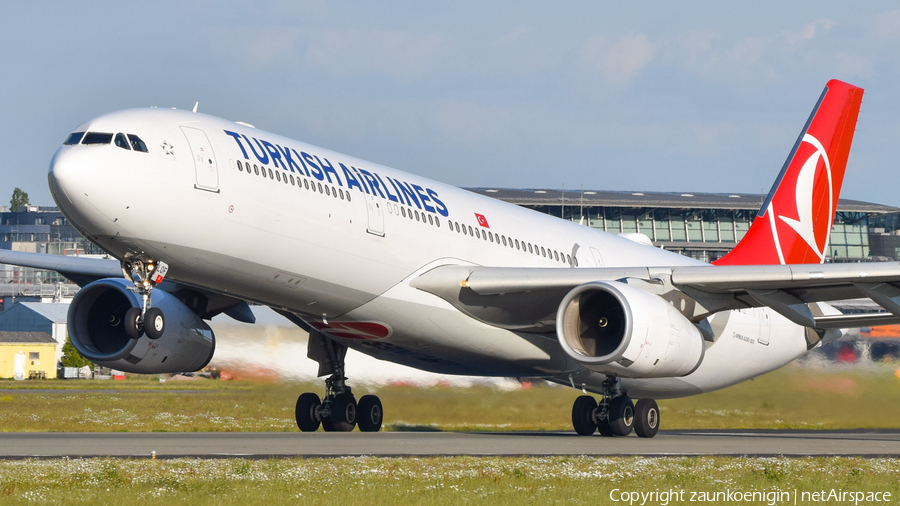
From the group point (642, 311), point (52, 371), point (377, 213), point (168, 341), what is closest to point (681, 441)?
point (642, 311)

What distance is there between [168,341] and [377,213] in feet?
18.0

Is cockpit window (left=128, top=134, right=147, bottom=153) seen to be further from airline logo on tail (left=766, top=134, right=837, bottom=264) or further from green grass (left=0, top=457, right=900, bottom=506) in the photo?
A: airline logo on tail (left=766, top=134, right=837, bottom=264)

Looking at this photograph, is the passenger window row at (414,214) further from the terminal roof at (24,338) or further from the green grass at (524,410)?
the terminal roof at (24,338)

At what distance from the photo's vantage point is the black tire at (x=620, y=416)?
21.6m

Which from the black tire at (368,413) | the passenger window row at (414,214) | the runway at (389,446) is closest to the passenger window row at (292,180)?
the passenger window row at (414,214)

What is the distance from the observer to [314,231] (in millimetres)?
17719

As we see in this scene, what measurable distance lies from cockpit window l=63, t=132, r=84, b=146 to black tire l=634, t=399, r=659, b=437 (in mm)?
12205

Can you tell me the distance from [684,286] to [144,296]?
31.4 ft

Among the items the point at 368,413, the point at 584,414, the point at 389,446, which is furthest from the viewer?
the point at 368,413

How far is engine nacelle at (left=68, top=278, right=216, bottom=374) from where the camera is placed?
21.2m

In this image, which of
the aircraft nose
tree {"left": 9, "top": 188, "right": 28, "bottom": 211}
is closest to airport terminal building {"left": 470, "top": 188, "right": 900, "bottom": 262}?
the aircraft nose

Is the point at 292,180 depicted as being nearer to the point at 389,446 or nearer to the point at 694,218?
the point at 389,446

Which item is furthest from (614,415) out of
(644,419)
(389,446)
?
(389,446)

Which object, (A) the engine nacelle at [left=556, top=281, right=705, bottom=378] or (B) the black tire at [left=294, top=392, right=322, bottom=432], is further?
(B) the black tire at [left=294, top=392, right=322, bottom=432]
